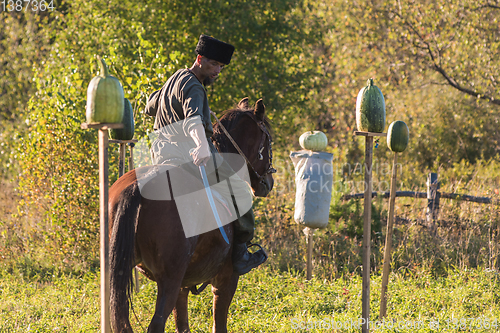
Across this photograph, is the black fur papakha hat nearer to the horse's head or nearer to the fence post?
the horse's head

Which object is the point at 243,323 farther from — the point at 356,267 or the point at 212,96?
the point at 212,96

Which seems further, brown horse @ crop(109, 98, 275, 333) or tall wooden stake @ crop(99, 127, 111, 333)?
brown horse @ crop(109, 98, 275, 333)

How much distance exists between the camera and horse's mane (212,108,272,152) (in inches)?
154

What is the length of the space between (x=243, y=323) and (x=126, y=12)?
6751 millimetres

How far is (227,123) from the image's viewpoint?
158 inches

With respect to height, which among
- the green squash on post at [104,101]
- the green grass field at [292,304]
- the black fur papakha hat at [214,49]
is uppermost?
the black fur papakha hat at [214,49]

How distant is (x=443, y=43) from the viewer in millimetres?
10266

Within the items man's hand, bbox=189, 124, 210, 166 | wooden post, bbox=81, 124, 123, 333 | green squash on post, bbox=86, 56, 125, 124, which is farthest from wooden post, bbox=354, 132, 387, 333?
wooden post, bbox=81, 124, 123, 333

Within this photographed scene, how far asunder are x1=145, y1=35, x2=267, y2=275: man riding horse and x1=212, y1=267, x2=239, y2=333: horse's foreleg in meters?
0.28

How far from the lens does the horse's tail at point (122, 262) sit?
9.89ft

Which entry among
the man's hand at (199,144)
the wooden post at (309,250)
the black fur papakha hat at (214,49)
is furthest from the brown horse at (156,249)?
the wooden post at (309,250)

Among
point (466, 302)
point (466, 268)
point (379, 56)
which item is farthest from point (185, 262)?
point (379, 56)

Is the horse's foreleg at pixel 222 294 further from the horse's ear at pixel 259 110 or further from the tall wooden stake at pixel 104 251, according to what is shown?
the tall wooden stake at pixel 104 251

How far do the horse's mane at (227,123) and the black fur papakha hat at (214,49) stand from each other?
585 mm
